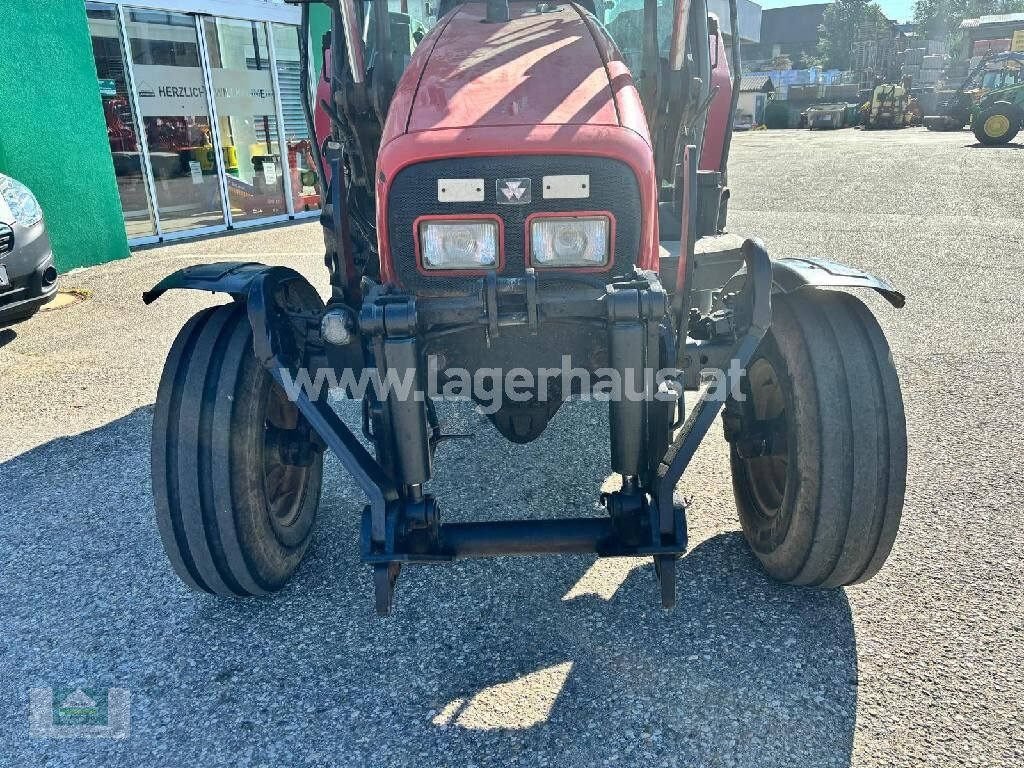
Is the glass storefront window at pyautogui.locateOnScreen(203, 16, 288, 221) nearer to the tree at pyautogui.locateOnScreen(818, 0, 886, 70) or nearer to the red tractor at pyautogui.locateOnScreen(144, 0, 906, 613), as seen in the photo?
the red tractor at pyautogui.locateOnScreen(144, 0, 906, 613)

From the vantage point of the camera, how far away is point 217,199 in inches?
443

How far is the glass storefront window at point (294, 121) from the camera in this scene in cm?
1173

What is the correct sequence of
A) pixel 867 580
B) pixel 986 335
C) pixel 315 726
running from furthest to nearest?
pixel 986 335
pixel 867 580
pixel 315 726

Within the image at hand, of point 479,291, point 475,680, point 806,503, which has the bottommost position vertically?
point 475,680

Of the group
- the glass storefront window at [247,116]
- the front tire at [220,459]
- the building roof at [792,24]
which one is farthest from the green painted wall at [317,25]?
the building roof at [792,24]

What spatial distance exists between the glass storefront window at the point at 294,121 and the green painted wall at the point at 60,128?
3237 mm

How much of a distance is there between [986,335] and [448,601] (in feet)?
15.9

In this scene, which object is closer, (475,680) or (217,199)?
(475,680)

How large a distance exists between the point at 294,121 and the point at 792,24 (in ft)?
336

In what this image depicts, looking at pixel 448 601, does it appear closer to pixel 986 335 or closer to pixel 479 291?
pixel 479 291

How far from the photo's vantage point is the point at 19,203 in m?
6.30

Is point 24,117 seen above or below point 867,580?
above

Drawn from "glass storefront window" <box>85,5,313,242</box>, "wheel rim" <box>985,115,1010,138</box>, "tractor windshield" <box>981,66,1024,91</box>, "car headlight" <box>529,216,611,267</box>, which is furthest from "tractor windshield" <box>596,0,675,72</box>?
"tractor windshield" <box>981,66,1024,91</box>

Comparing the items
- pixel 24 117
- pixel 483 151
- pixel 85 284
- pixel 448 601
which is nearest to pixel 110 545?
pixel 448 601
